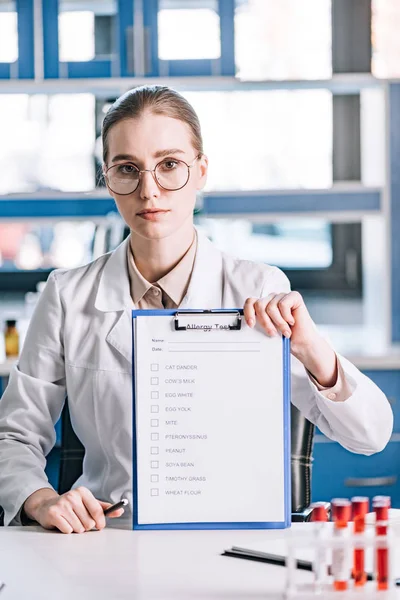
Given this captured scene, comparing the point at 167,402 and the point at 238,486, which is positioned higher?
the point at 167,402

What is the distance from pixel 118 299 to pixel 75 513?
1.50 ft

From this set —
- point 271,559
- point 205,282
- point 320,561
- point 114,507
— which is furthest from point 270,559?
point 205,282

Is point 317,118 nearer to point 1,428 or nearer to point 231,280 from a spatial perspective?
point 231,280

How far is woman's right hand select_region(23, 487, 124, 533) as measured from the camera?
1430 mm

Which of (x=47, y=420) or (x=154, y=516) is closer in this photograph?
(x=154, y=516)

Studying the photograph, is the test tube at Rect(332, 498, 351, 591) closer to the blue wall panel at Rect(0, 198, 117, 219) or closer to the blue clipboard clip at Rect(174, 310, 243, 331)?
the blue clipboard clip at Rect(174, 310, 243, 331)

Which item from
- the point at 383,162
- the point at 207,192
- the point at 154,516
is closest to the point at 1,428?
Result: the point at 154,516

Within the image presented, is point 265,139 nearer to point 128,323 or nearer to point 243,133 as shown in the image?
point 243,133

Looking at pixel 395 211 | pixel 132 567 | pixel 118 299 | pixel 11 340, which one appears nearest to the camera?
pixel 132 567

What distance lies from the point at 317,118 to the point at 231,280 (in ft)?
7.09

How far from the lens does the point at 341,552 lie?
43.9 inches

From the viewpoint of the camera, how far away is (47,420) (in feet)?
5.69

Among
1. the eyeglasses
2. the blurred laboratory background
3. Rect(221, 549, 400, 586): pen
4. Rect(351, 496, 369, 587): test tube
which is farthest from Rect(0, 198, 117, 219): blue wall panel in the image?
Rect(351, 496, 369, 587): test tube

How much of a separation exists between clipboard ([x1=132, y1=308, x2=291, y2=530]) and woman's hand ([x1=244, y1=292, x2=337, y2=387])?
19 millimetres
